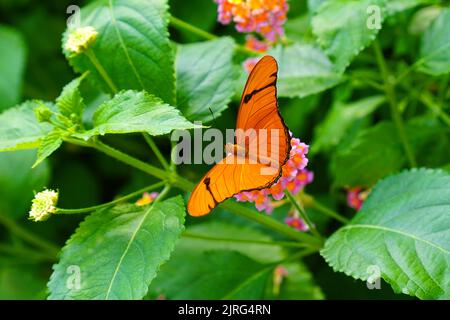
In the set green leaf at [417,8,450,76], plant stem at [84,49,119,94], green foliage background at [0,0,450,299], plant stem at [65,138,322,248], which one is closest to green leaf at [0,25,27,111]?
green foliage background at [0,0,450,299]

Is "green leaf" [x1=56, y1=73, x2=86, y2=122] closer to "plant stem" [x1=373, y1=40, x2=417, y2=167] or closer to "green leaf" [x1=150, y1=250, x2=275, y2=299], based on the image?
"green leaf" [x1=150, y1=250, x2=275, y2=299]

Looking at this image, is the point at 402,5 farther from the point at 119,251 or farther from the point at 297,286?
the point at 119,251

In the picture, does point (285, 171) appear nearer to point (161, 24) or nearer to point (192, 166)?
point (161, 24)

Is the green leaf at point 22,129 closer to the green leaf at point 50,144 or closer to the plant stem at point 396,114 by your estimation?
the green leaf at point 50,144

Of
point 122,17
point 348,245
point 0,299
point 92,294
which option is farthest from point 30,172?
point 348,245

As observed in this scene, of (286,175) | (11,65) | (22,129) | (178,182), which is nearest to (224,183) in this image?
(286,175)

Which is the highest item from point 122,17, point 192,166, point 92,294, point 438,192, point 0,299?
point 192,166

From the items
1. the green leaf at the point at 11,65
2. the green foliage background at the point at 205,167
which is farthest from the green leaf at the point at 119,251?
the green leaf at the point at 11,65

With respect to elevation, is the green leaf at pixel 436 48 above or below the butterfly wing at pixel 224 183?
above
